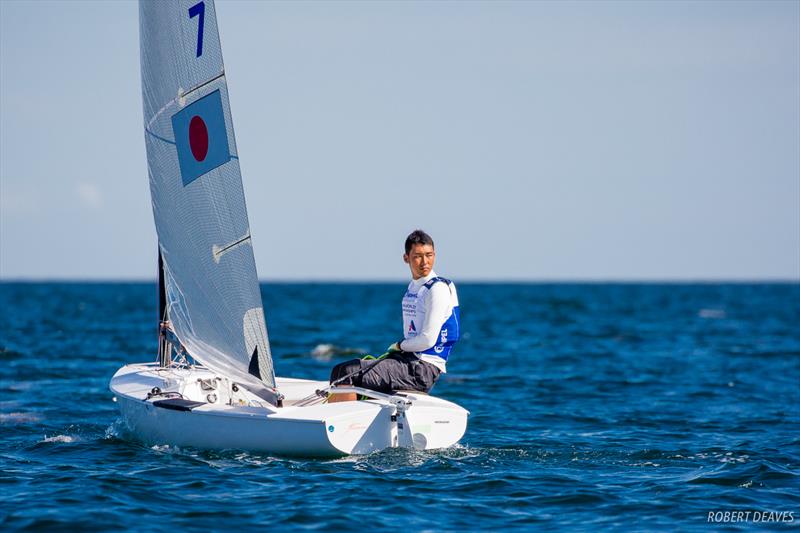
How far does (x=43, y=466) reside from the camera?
1062 centimetres

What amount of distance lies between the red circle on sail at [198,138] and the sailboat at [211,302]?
0.04 ft

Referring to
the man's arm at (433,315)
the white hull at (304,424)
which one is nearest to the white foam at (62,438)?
the white hull at (304,424)

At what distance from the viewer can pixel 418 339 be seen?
10258 mm

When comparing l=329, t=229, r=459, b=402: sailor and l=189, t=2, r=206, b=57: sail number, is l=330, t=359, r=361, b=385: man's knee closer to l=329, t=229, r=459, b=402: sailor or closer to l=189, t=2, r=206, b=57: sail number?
l=329, t=229, r=459, b=402: sailor

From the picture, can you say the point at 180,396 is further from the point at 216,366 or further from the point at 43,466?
the point at 43,466

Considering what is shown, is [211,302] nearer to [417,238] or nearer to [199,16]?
[417,238]

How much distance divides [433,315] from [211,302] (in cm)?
247

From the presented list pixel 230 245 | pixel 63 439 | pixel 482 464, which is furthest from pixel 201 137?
pixel 482 464

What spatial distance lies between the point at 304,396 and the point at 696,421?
6.37m

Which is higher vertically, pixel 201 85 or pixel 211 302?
pixel 201 85

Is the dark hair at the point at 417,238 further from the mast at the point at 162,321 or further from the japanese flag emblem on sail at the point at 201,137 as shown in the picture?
the mast at the point at 162,321

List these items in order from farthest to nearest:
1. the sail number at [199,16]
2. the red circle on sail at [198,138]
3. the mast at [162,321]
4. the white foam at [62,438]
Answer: the white foam at [62,438], the mast at [162,321], the red circle on sail at [198,138], the sail number at [199,16]

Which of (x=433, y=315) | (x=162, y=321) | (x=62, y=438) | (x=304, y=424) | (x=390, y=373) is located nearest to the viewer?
(x=304, y=424)

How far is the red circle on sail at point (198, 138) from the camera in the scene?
34.4 ft
